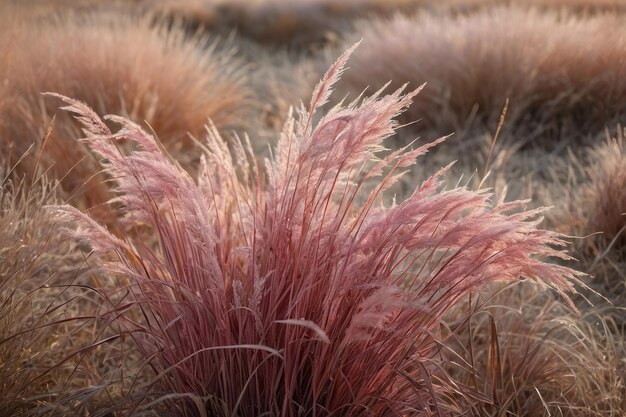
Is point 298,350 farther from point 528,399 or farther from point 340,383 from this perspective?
point 528,399

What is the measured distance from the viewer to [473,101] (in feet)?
14.8

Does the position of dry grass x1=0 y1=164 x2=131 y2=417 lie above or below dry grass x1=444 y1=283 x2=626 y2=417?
below

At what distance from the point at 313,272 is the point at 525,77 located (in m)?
3.31

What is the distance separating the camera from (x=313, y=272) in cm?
145

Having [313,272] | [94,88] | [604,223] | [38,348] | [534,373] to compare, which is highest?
[313,272]

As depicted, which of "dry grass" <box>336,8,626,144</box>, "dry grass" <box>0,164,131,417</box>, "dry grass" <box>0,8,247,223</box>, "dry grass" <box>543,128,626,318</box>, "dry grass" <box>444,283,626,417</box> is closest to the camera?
"dry grass" <box>0,164,131,417</box>

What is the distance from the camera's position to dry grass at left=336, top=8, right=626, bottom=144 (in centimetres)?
425

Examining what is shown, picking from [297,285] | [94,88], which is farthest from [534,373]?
[94,88]

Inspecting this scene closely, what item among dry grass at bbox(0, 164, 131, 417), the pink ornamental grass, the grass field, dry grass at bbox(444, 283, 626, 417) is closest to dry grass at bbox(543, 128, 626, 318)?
the grass field

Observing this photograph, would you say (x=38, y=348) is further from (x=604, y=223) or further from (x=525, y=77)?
(x=525, y=77)

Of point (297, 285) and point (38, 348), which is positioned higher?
point (297, 285)

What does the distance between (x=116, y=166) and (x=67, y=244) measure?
3.81 ft

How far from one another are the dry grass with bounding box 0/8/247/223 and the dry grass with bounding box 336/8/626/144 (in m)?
1.26

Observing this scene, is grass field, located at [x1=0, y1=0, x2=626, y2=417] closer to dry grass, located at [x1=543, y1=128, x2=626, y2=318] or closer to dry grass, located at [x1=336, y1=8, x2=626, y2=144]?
dry grass, located at [x1=543, y1=128, x2=626, y2=318]
